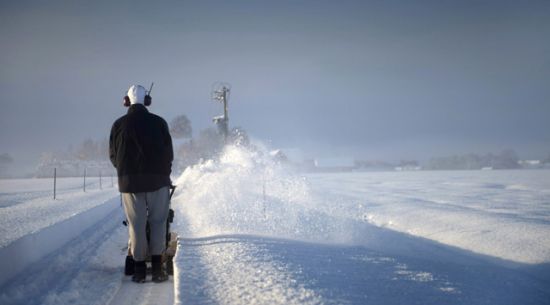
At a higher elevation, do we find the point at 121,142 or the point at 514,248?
the point at 121,142

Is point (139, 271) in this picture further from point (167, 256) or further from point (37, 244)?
point (37, 244)

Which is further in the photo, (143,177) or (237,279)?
(143,177)

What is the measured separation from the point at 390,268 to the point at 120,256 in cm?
417

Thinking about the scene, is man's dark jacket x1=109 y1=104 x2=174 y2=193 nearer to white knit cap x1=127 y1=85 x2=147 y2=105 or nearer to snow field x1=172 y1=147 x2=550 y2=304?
white knit cap x1=127 y1=85 x2=147 y2=105

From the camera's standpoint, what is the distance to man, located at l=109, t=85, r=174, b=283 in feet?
13.3

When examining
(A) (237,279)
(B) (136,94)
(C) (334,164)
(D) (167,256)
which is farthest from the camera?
(C) (334,164)

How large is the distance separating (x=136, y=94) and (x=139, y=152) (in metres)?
0.80

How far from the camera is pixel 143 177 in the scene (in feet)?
13.2

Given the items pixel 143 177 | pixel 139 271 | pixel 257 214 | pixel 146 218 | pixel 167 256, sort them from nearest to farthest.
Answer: pixel 143 177
pixel 146 218
pixel 139 271
pixel 167 256
pixel 257 214

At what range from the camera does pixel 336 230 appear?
902 cm

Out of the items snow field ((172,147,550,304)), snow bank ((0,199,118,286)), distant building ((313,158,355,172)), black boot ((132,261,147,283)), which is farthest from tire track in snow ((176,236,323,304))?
distant building ((313,158,355,172))

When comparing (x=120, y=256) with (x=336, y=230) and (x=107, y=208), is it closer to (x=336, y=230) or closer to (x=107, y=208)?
(x=336, y=230)

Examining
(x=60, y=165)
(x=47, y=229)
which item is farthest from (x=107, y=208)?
(x=60, y=165)

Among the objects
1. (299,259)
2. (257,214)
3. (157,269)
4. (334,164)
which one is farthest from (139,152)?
(334,164)
